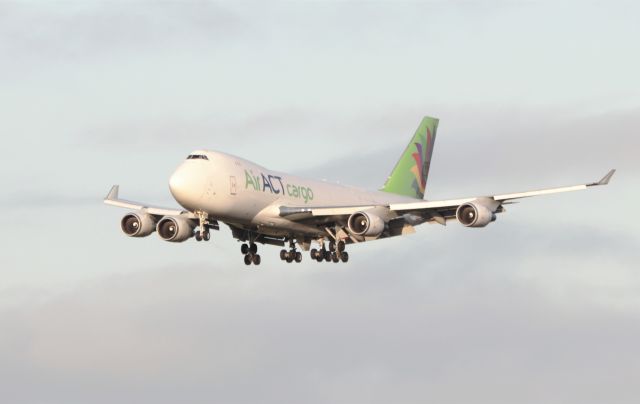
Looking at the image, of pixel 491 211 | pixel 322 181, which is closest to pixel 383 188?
pixel 322 181

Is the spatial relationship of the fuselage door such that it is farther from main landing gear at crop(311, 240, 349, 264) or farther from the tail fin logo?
the tail fin logo

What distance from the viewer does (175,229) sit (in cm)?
8406

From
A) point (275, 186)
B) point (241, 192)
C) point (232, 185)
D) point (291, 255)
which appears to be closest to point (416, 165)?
point (291, 255)

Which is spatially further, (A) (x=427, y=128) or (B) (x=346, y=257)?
(A) (x=427, y=128)

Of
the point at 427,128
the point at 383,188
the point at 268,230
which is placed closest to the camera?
the point at 268,230

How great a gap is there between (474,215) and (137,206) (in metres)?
21.0

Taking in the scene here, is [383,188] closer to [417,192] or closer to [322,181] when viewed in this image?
[417,192]

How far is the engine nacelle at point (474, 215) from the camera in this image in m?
79.6

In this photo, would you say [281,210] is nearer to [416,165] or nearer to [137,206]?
[137,206]

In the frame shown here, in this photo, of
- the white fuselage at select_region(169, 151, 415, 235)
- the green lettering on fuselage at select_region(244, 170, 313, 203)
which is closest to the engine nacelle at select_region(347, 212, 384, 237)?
the white fuselage at select_region(169, 151, 415, 235)

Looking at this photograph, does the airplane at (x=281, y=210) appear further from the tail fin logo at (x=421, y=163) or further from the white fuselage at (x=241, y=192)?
the tail fin logo at (x=421, y=163)

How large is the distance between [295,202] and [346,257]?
16.4ft

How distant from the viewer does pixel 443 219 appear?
280 ft

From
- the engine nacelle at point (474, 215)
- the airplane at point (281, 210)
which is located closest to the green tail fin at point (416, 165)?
the airplane at point (281, 210)
